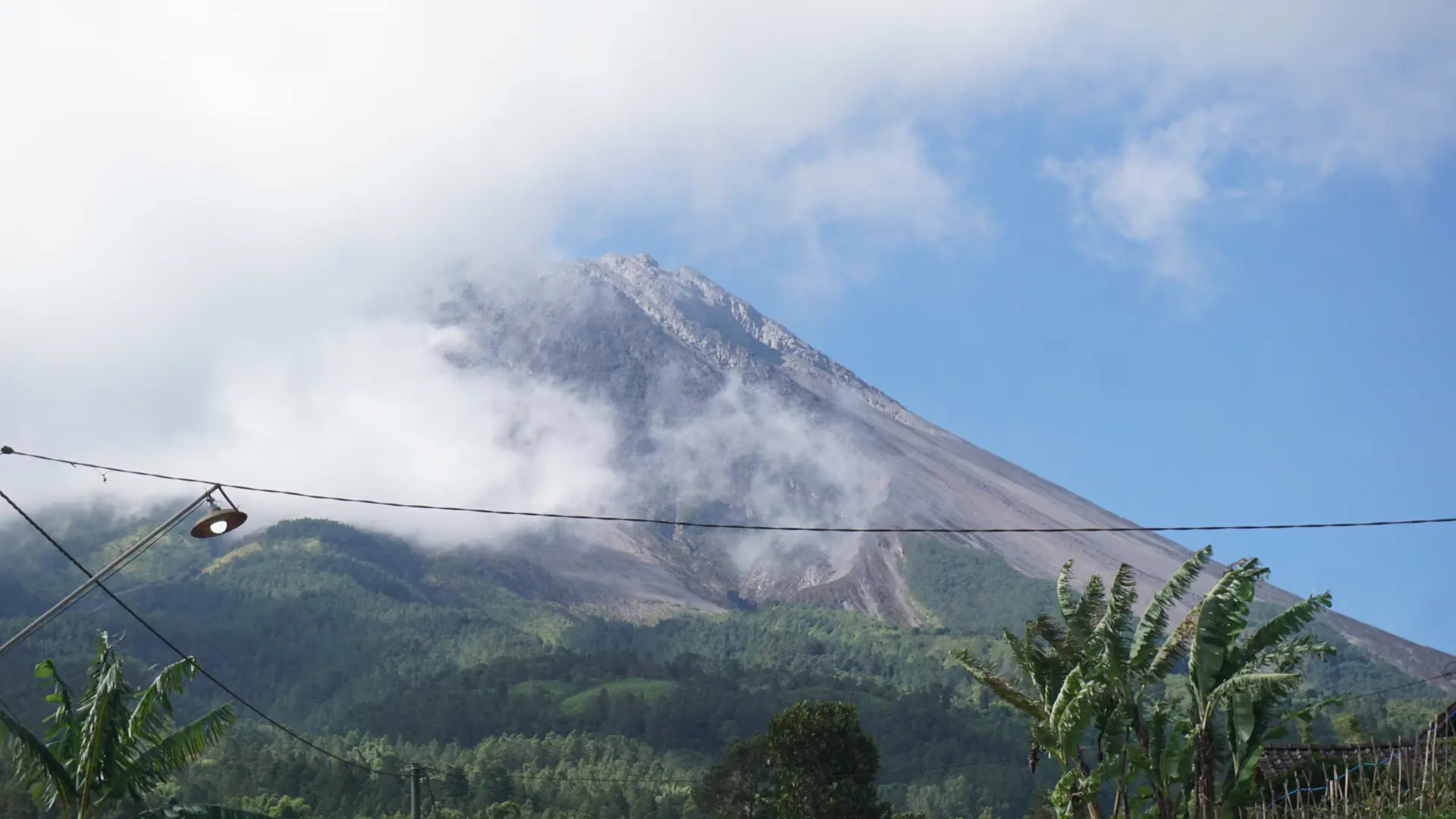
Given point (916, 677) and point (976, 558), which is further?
point (976, 558)

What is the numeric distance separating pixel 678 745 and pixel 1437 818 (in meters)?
94.2

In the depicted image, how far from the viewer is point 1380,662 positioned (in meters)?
165

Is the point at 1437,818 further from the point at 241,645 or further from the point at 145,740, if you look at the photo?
the point at 241,645

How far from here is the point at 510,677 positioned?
123875mm

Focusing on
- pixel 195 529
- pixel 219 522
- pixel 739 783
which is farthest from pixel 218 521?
pixel 739 783

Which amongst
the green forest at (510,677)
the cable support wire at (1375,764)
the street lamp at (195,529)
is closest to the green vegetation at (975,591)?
the green forest at (510,677)

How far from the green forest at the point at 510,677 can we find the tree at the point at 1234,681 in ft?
16.1

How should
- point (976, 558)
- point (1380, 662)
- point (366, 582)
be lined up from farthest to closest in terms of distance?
point (976, 558) < point (366, 582) < point (1380, 662)

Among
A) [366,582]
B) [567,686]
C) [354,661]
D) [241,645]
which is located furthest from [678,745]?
[366,582]

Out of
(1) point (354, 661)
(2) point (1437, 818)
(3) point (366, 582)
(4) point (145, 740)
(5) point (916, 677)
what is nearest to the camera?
(2) point (1437, 818)

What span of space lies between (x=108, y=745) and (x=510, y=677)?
112504mm

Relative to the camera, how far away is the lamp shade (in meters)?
11.7

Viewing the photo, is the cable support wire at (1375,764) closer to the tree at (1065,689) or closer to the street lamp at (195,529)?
the tree at (1065,689)

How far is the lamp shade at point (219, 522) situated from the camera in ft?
38.5
